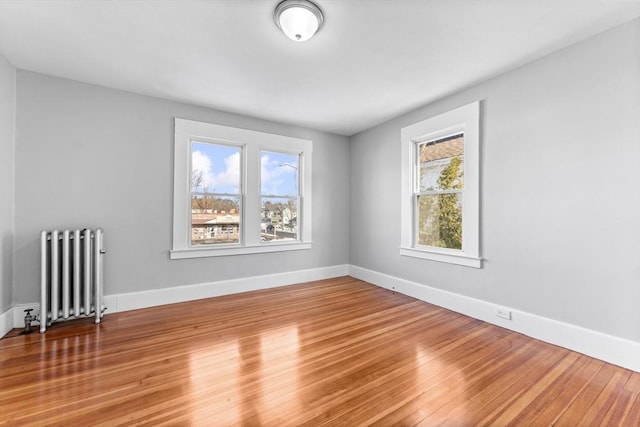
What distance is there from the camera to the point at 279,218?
443 cm

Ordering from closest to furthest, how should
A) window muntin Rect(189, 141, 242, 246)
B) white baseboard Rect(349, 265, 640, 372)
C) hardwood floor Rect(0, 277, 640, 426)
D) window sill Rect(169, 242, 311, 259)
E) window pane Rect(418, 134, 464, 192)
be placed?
hardwood floor Rect(0, 277, 640, 426), white baseboard Rect(349, 265, 640, 372), window pane Rect(418, 134, 464, 192), window sill Rect(169, 242, 311, 259), window muntin Rect(189, 141, 242, 246)

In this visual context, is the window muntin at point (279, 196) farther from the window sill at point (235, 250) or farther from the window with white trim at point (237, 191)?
the window sill at point (235, 250)

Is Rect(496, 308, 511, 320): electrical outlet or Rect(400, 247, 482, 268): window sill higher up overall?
Rect(400, 247, 482, 268): window sill

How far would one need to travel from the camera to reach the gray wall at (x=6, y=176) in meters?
2.56

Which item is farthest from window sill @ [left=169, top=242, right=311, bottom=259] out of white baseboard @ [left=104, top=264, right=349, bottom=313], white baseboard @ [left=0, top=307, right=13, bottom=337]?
white baseboard @ [left=0, top=307, right=13, bottom=337]

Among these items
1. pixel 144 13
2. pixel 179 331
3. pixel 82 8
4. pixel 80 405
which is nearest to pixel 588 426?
pixel 80 405

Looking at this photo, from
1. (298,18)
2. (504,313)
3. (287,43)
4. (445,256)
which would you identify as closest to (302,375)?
(504,313)

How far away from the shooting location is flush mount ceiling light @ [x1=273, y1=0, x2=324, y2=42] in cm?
185

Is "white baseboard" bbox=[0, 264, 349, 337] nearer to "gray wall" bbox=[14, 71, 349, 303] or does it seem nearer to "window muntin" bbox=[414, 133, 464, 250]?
"gray wall" bbox=[14, 71, 349, 303]

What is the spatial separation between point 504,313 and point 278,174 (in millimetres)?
3437

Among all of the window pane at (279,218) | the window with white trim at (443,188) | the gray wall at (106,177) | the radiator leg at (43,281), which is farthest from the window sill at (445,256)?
the radiator leg at (43,281)

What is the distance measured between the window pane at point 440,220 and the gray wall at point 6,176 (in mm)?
4548

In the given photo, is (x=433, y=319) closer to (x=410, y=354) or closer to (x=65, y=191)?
(x=410, y=354)

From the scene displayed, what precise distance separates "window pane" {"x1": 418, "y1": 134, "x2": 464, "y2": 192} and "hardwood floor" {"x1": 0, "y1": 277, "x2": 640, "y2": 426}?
161 centimetres
